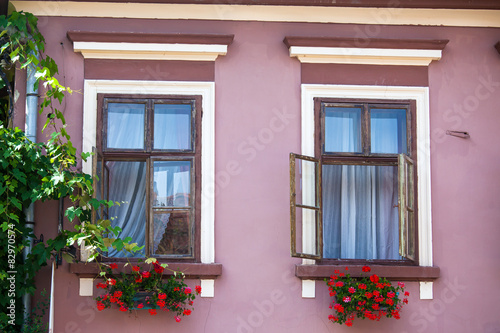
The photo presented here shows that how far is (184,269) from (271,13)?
8.56 feet

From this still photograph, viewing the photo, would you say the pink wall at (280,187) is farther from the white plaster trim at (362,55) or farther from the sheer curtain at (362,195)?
the sheer curtain at (362,195)

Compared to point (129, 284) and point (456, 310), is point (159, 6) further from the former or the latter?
point (456, 310)

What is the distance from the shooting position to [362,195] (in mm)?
8406

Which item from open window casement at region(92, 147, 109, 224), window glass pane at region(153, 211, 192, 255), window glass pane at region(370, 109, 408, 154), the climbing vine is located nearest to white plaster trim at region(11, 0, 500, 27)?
the climbing vine

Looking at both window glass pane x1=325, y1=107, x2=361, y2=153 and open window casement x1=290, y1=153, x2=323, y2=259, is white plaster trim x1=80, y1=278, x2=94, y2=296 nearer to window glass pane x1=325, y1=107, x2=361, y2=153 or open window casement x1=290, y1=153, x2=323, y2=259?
open window casement x1=290, y1=153, x2=323, y2=259

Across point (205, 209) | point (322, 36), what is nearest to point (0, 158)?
point (205, 209)

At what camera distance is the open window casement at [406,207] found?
767 centimetres

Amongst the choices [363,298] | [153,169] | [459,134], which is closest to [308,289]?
[363,298]

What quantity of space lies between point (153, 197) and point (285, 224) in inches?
50.0

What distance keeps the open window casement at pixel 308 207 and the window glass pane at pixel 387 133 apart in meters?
0.69

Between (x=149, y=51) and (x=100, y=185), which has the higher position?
(x=149, y=51)

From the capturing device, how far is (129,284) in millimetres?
7699

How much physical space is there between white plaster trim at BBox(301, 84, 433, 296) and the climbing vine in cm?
208

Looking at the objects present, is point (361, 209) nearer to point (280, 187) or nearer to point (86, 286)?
point (280, 187)
